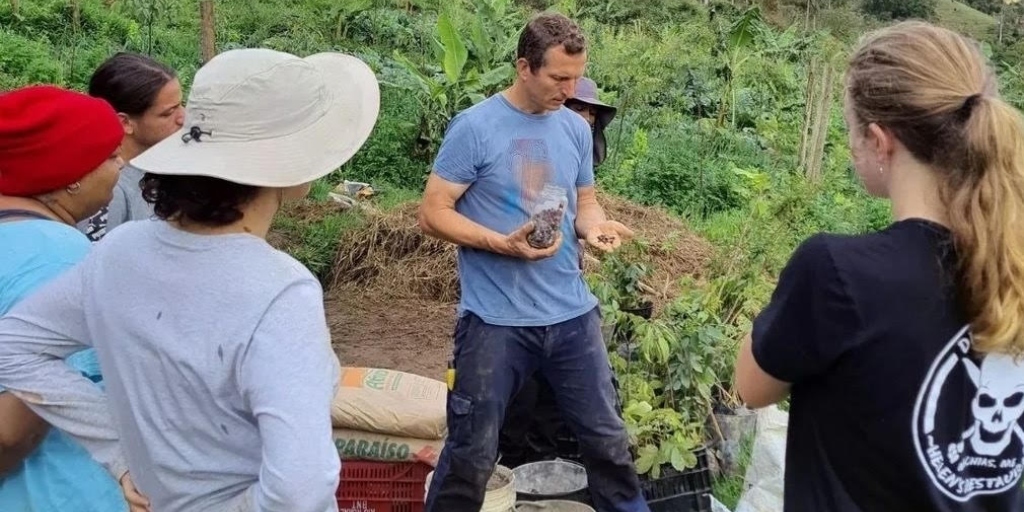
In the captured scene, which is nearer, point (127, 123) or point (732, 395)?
point (127, 123)

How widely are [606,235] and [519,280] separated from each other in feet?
1.58

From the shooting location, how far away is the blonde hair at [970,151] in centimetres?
170

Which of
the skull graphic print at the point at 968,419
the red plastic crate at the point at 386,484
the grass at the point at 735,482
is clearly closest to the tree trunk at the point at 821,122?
the grass at the point at 735,482

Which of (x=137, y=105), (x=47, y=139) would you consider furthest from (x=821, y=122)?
(x=47, y=139)

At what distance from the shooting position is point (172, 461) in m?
1.82

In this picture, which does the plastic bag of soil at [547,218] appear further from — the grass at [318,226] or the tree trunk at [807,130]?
the tree trunk at [807,130]

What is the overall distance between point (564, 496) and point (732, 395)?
3.34 feet

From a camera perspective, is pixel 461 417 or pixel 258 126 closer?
pixel 258 126

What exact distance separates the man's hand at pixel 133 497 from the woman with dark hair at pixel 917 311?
1.27 m

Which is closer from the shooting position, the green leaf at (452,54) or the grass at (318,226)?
the grass at (318,226)

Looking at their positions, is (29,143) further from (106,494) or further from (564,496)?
(564,496)

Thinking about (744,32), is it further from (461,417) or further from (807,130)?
(461,417)

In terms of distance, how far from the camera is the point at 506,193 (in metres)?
3.71

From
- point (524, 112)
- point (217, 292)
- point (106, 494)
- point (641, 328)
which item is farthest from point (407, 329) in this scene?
point (217, 292)
